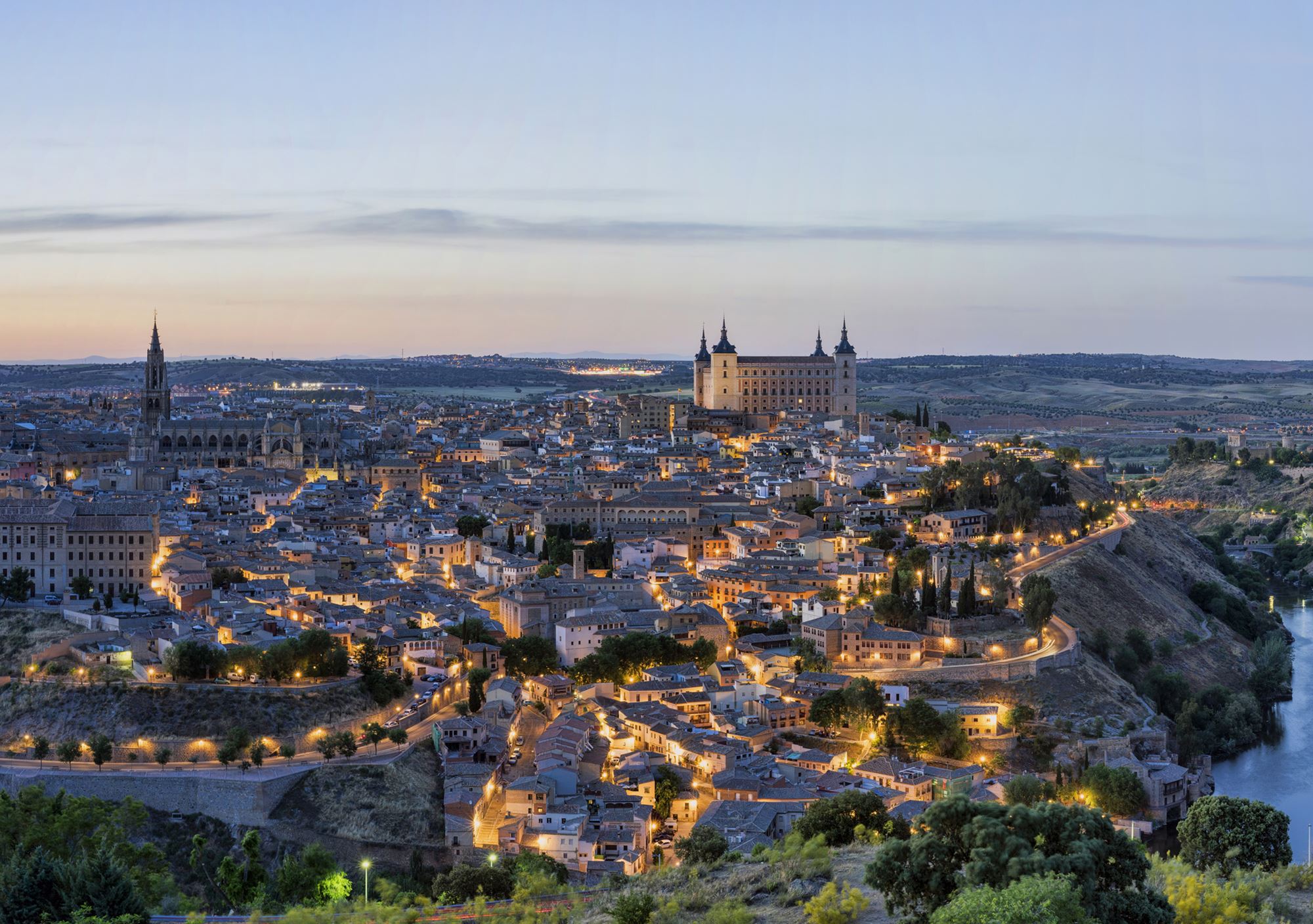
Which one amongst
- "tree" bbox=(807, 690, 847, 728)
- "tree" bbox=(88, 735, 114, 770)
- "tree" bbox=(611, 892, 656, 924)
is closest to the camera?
"tree" bbox=(611, 892, 656, 924)

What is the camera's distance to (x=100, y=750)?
72.9 feet

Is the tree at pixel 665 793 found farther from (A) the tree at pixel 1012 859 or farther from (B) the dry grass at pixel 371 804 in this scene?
(A) the tree at pixel 1012 859

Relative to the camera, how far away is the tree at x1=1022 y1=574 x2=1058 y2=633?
1114 inches

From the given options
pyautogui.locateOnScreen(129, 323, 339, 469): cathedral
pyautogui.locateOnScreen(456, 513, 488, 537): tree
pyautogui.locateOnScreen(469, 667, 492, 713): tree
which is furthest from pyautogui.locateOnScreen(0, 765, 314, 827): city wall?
pyautogui.locateOnScreen(129, 323, 339, 469): cathedral

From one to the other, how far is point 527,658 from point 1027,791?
909 centimetres

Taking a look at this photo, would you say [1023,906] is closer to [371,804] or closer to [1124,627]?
[371,804]

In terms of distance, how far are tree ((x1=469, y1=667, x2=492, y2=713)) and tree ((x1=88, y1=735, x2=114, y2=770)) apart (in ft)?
17.3

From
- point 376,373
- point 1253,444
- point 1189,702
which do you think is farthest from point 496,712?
point 376,373

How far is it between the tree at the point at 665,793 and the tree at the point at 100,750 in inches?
295

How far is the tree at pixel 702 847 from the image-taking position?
707 inches

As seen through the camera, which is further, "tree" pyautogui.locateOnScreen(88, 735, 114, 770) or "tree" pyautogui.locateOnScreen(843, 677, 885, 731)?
"tree" pyautogui.locateOnScreen(843, 677, 885, 731)

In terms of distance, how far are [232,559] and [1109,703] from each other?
646 inches

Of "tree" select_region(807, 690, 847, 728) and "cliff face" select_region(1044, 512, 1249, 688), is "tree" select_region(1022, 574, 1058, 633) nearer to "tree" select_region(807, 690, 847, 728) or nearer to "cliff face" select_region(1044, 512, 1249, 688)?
"cliff face" select_region(1044, 512, 1249, 688)

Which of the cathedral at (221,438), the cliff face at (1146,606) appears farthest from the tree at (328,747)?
the cathedral at (221,438)
